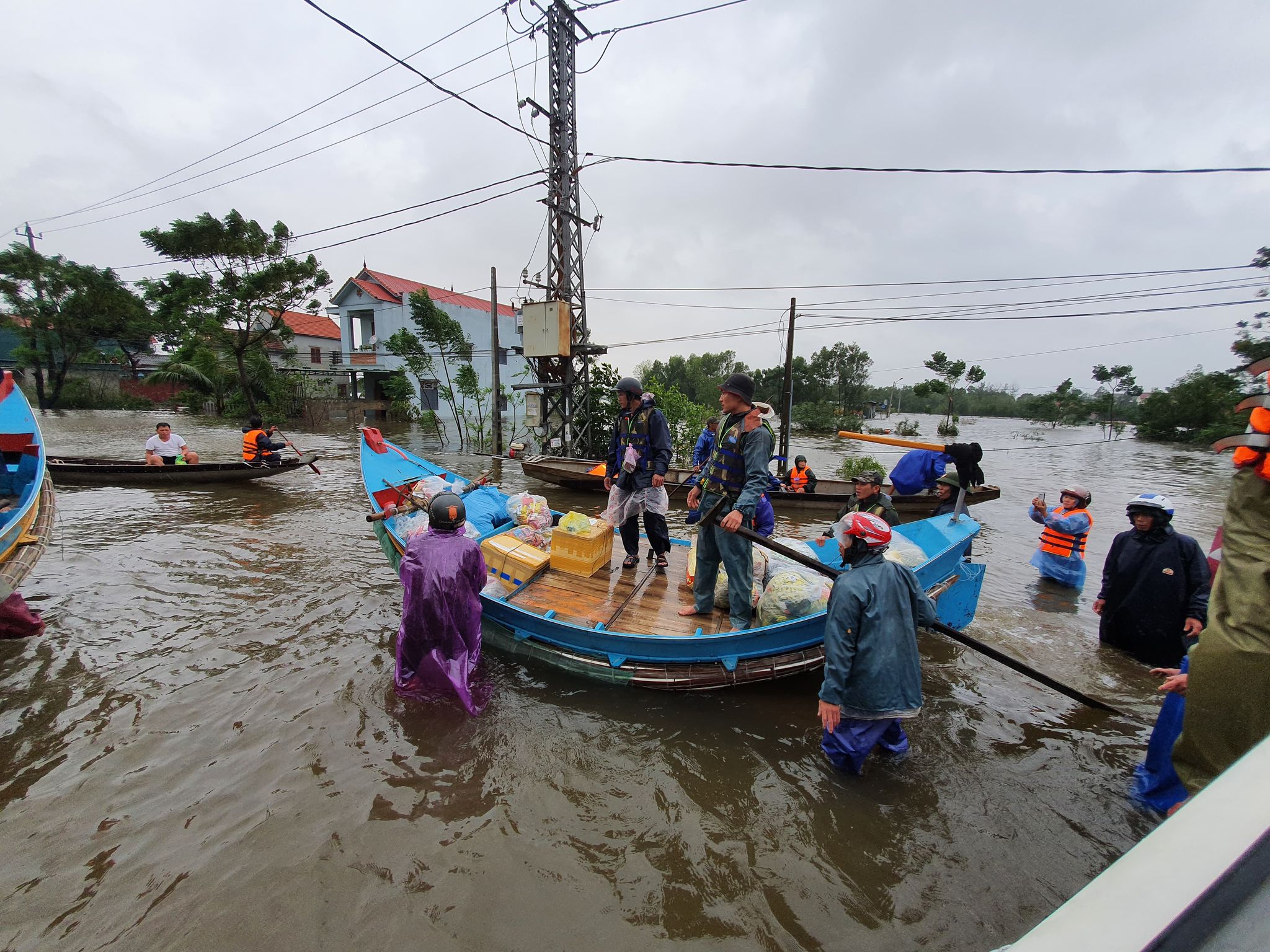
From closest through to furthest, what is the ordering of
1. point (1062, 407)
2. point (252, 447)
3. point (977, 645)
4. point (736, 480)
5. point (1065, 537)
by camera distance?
point (977, 645)
point (736, 480)
point (1065, 537)
point (252, 447)
point (1062, 407)

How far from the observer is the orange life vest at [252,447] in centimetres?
1215

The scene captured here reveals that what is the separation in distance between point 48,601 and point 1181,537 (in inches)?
445

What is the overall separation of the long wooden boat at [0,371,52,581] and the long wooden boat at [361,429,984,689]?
3757mm

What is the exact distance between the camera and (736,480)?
13.9ft

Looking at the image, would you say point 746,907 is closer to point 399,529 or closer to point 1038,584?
point 399,529

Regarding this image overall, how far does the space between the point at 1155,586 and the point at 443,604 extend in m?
5.93

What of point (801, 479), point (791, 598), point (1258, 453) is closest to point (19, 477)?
point (791, 598)

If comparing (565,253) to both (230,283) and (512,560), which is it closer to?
(512,560)

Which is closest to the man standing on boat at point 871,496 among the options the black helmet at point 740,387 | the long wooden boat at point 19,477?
the black helmet at point 740,387

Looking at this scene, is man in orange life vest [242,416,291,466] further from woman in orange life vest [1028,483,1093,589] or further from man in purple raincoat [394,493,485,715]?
woman in orange life vest [1028,483,1093,589]

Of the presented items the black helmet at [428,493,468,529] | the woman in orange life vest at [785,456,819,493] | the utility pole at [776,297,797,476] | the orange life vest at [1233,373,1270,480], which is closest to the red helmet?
the orange life vest at [1233,373,1270,480]

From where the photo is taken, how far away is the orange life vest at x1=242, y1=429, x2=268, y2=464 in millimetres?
12148

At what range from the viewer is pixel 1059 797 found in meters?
A: 3.40

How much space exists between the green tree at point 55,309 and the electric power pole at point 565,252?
31.9 metres
